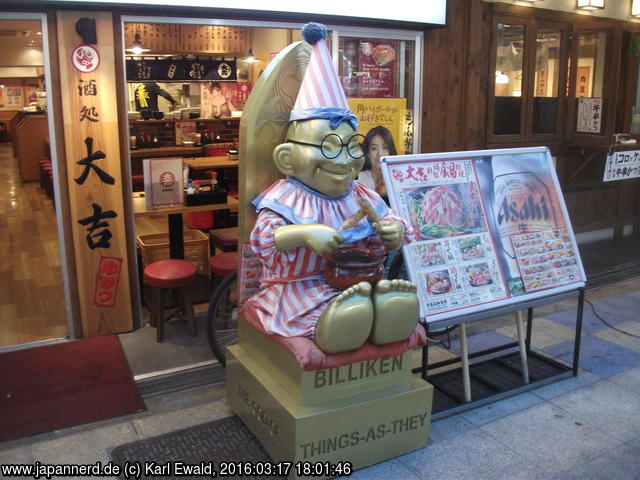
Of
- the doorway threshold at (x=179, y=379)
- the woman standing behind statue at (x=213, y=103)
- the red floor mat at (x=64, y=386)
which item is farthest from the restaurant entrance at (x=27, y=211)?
the woman standing behind statue at (x=213, y=103)

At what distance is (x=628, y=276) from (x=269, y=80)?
18.1 feet

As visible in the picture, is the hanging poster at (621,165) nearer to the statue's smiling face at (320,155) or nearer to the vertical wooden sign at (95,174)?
the statue's smiling face at (320,155)

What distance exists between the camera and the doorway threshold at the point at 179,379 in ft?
14.8

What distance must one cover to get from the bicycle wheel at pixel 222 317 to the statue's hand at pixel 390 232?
154 centimetres

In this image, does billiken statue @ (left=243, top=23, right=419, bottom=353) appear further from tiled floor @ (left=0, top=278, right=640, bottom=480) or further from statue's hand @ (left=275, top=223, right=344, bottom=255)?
tiled floor @ (left=0, top=278, right=640, bottom=480)

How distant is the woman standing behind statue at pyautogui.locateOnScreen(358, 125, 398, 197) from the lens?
607 centimetres

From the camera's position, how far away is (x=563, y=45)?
7.28m

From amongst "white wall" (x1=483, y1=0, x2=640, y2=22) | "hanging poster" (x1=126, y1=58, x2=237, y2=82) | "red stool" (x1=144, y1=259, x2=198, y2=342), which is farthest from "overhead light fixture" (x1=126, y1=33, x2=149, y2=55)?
"white wall" (x1=483, y1=0, x2=640, y2=22)

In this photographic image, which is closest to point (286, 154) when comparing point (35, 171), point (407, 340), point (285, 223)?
point (285, 223)

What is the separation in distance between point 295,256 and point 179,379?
1.68 meters

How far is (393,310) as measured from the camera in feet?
11.1

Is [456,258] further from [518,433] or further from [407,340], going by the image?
[518,433]

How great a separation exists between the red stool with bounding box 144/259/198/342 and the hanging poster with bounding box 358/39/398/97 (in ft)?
7.73

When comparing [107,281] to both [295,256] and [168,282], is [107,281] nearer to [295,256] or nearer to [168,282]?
[168,282]
